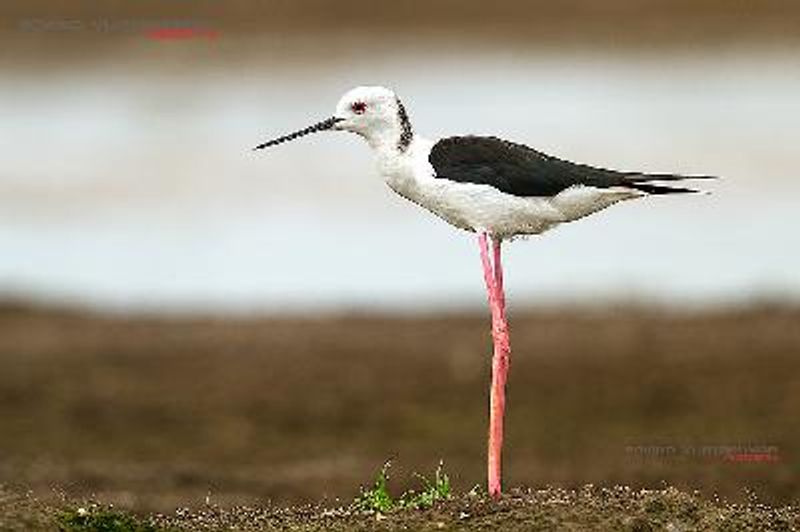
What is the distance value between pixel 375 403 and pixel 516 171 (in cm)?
826

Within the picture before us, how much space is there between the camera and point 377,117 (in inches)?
388

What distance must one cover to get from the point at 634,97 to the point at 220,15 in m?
6.76

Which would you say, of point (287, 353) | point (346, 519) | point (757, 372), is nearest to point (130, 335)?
point (287, 353)

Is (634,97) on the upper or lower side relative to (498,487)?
upper

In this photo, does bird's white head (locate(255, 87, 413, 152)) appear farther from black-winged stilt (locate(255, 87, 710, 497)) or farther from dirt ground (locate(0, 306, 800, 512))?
dirt ground (locate(0, 306, 800, 512))

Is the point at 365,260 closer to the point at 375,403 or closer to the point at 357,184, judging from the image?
the point at 357,184

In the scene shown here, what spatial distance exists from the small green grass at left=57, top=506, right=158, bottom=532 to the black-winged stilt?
162 centimetres

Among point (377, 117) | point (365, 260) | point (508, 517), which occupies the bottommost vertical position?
point (508, 517)

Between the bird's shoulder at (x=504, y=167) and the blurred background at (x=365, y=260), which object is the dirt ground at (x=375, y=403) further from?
the bird's shoulder at (x=504, y=167)

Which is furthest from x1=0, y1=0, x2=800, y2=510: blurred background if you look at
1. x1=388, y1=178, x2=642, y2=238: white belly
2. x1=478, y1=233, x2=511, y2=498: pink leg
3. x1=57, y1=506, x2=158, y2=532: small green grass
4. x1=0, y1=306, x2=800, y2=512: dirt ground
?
x1=388, y1=178, x2=642, y2=238: white belly

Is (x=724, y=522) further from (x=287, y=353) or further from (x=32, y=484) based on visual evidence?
(x=287, y=353)

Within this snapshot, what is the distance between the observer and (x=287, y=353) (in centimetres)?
1959

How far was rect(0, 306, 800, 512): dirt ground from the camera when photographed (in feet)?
50.0

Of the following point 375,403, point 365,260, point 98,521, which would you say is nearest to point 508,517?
point 98,521
